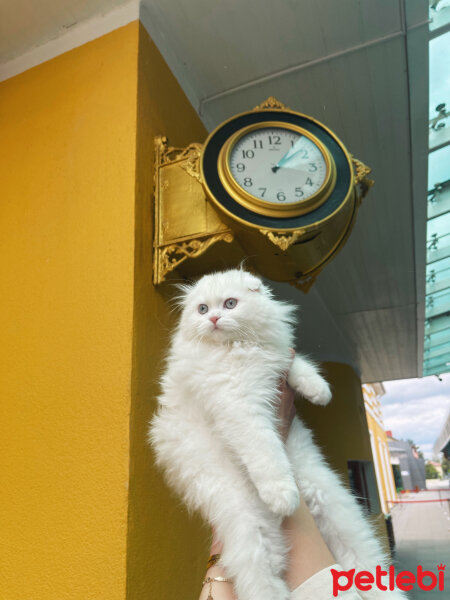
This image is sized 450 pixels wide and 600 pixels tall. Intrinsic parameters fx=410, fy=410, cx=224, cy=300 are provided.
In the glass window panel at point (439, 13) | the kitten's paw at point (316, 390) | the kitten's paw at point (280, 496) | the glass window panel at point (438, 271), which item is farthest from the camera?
the glass window panel at point (438, 271)

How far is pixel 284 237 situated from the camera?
0.92 m

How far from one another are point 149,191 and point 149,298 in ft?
1.02

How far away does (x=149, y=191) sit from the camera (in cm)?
113

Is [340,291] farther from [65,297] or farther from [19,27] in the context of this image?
[19,27]

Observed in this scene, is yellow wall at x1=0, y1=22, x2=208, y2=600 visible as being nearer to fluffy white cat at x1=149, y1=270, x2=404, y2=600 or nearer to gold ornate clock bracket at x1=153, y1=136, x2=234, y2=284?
gold ornate clock bracket at x1=153, y1=136, x2=234, y2=284

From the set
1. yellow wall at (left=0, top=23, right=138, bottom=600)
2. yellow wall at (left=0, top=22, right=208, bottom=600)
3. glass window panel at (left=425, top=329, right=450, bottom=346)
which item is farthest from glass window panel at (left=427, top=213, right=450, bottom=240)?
yellow wall at (left=0, top=23, right=138, bottom=600)

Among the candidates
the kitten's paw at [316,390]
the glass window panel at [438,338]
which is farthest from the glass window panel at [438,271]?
the kitten's paw at [316,390]

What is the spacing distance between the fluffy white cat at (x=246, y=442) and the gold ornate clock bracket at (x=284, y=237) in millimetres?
229

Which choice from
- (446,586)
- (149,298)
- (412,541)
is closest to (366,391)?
(412,541)

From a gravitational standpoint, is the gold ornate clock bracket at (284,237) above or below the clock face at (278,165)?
below

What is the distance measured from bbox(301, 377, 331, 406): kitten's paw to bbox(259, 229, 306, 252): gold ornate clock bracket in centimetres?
36

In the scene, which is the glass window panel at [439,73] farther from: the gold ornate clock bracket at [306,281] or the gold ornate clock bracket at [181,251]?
the gold ornate clock bracket at [181,251]

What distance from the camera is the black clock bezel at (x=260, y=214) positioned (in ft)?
3.06

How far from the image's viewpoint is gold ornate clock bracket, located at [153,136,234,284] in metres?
1.04
